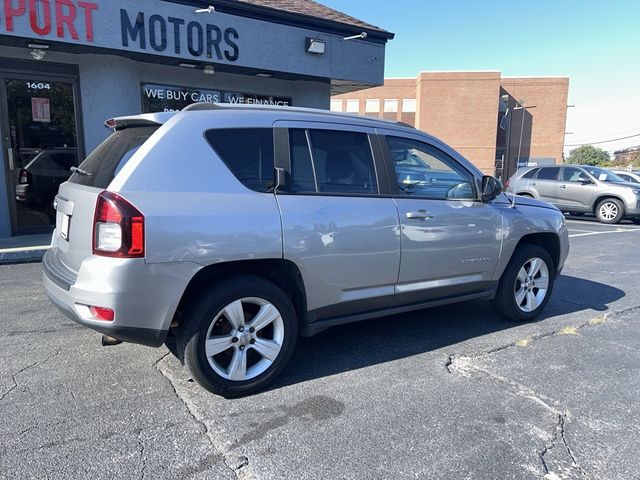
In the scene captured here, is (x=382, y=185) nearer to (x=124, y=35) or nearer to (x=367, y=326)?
(x=367, y=326)

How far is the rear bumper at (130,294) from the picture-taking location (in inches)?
114

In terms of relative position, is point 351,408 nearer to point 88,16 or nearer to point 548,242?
point 548,242

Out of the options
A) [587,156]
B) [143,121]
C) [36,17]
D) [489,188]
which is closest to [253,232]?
[143,121]

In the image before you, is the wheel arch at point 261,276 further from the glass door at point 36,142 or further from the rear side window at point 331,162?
the glass door at point 36,142

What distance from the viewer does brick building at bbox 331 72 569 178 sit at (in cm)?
4712

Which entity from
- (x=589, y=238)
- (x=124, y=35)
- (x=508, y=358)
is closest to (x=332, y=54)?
(x=124, y=35)

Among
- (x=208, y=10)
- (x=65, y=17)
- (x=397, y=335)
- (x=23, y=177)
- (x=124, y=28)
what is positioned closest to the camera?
(x=397, y=335)

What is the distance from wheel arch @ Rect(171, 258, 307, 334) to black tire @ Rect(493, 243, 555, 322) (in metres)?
2.26

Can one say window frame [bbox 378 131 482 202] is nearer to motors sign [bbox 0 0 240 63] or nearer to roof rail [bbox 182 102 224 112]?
roof rail [bbox 182 102 224 112]

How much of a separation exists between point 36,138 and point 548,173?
13743 millimetres

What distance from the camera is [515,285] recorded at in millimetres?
4828

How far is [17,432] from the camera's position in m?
2.82

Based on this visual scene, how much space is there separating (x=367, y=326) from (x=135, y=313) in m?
2.44

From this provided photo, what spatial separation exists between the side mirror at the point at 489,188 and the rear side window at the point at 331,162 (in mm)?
1189
